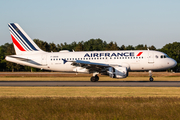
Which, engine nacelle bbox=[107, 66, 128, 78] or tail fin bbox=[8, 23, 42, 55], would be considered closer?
engine nacelle bbox=[107, 66, 128, 78]

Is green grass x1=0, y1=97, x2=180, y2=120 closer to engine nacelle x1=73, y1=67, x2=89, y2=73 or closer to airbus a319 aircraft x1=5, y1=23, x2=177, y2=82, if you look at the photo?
airbus a319 aircraft x1=5, y1=23, x2=177, y2=82

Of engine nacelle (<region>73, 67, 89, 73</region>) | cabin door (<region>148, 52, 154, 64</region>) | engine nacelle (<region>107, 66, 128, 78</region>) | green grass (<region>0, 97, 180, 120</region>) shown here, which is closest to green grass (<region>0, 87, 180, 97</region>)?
green grass (<region>0, 97, 180, 120</region>)

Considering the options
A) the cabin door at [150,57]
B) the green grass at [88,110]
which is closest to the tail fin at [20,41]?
the cabin door at [150,57]

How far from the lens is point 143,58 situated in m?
36.6

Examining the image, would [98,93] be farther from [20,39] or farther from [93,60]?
[20,39]

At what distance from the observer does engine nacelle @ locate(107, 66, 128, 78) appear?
111 feet

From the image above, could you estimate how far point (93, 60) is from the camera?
124 feet

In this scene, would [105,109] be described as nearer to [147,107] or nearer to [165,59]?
[147,107]

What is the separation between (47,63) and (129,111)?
27.9 m

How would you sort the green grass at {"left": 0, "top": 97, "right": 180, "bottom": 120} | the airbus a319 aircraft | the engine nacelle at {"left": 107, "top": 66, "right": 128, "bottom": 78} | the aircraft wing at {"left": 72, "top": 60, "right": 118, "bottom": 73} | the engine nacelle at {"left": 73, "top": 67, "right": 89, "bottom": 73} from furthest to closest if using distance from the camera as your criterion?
the engine nacelle at {"left": 73, "top": 67, "right": 89, "bottom": 73}, the airbus a319 aircraft, the aircraft wing at {"left": 72, "top": 60, "right": 118, "bottom": 73}, the engine nacelle at {"left": 107, "top": 66, "right": 128, "bottom": 78}, the green grass at {"left": 0, "top": 97, "right": 180, "bottom": 120}

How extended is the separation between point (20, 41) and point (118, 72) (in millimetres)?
17289

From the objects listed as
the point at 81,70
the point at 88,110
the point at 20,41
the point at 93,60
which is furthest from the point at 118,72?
the point at 88,110

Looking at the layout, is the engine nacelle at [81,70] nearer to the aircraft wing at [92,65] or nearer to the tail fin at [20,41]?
the aircraft wing at [92,65]

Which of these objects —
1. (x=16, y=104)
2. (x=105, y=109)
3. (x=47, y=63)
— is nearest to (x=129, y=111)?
(x=105, y=109)
